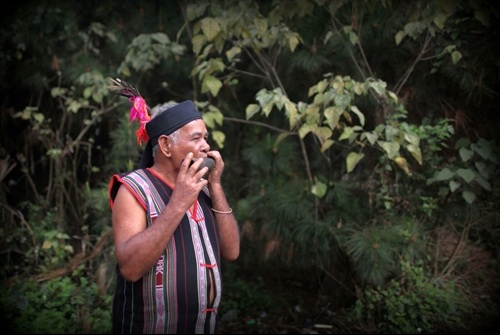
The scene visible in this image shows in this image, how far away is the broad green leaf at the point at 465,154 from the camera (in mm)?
2871

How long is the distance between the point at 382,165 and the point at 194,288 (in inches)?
77.3

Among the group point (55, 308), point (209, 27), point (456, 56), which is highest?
point (209, 27)

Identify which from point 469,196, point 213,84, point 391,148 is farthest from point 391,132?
point 213,84

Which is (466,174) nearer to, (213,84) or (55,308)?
(213,84)

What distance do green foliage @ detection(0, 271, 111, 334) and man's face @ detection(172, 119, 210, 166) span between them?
2104mm

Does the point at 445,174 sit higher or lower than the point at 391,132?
lower

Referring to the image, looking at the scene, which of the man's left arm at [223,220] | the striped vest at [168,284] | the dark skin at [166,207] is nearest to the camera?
the dark skin at [166,207]

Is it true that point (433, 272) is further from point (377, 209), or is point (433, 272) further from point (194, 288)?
point (194, 288)

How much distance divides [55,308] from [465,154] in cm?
315

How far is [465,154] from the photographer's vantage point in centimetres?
288

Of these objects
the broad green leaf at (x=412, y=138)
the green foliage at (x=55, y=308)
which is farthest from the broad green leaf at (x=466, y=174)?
the green foliage at (x=55, y=308)

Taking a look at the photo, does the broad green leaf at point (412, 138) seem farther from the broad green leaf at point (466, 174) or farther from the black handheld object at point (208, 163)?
the black handheld object at point (208, 163)

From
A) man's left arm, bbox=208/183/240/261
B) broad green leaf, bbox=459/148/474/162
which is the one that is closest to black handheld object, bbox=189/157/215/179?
man's left arm, bbox=208/183/240/261

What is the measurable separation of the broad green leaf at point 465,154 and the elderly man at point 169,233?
1.88 metres
